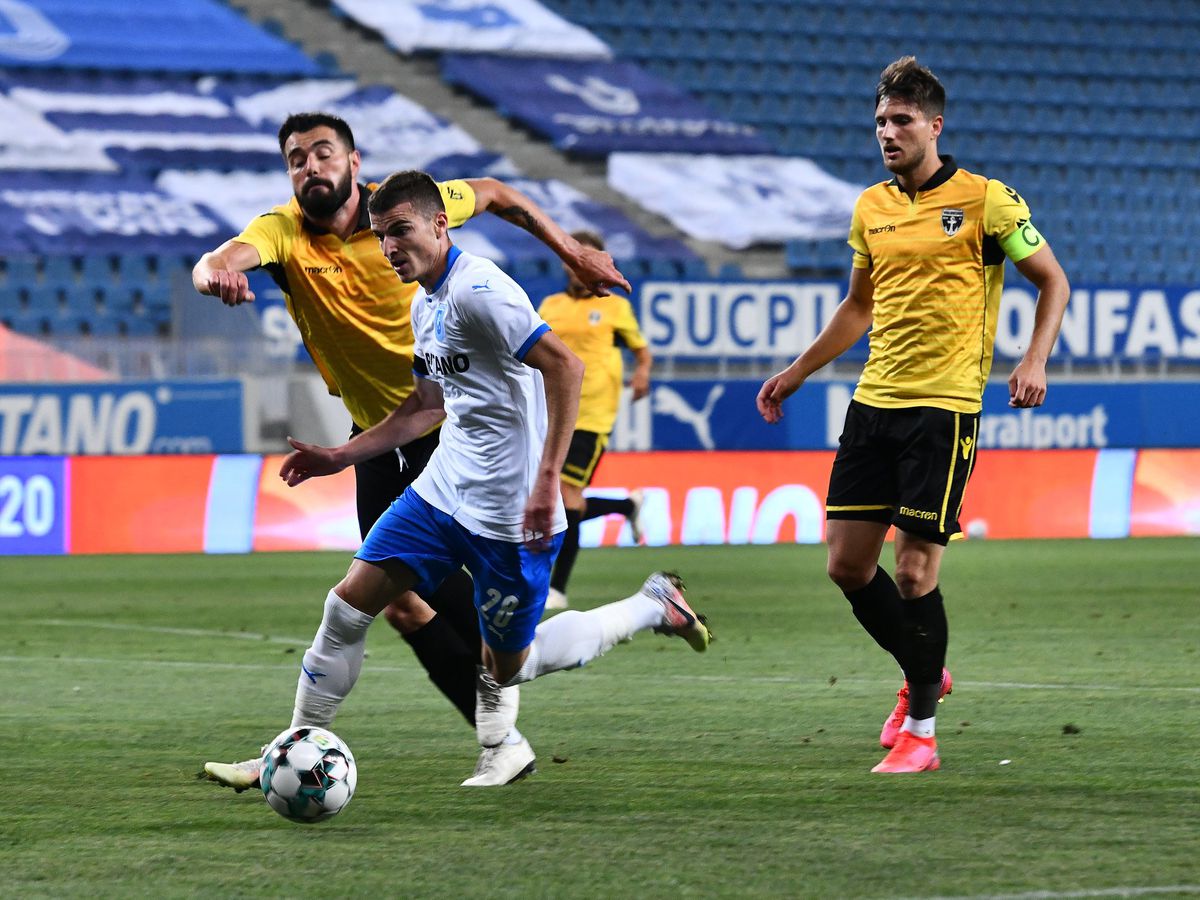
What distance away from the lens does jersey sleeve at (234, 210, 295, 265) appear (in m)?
5.66

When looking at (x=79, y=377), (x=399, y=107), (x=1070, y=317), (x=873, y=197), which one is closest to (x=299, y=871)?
(x=873, y=197)

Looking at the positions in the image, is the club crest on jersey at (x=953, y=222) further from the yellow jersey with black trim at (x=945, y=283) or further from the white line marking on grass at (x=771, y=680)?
the white line marking on grass at (x=771, y=680)

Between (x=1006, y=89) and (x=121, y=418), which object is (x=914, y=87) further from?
(x=1006, y=89)

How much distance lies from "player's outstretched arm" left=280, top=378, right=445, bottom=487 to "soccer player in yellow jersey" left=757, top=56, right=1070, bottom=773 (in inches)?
51.5

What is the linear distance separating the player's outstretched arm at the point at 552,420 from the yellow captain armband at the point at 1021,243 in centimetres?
149

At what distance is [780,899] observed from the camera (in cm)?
389

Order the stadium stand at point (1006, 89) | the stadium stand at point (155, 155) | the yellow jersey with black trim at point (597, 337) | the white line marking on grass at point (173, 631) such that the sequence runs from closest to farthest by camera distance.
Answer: the white line marking on grass at point (173, 631) → the yellow jersey with black trim at point (597, 337) → the stadium stand at point (155, 155) → the stadium stand at point (1006, 89)

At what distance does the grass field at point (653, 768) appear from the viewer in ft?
13.7

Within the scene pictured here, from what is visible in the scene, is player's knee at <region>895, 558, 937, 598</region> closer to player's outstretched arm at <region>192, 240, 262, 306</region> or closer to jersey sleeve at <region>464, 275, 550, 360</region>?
jersey sleeve at <region>464, 275, 550, 360</region>

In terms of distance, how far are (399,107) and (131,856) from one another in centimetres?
2404

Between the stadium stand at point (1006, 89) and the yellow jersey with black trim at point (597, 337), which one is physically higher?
the stadium stand at point (1006, 89)

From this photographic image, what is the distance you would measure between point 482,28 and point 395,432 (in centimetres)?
2452

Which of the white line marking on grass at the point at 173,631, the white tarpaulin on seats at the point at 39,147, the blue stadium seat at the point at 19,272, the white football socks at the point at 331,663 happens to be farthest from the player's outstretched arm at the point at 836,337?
the white tarpaulin on seats at the point at 39,147

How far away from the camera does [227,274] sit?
5219 mm
